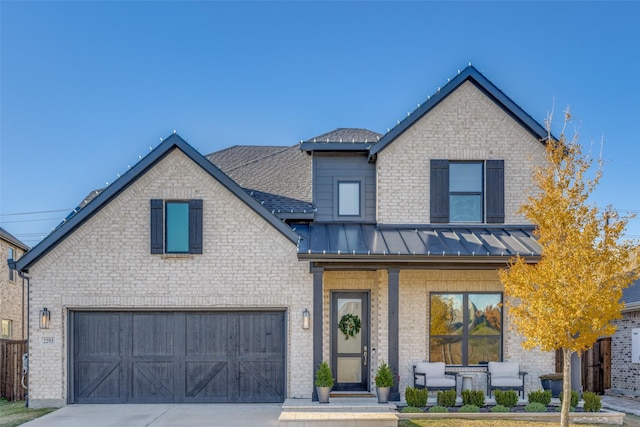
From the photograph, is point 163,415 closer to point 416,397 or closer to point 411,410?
point 411,410

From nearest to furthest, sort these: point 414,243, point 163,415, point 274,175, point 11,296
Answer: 1. point 163,415
2. point 414,243
3. point 274,175
4. point 11,296

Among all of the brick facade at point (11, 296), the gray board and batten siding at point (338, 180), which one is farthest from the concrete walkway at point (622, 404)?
the brick facade at point (11, 296)

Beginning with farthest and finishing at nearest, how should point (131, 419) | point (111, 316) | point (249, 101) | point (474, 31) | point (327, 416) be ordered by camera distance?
point (249, 101) → point (474, 31) → point (111, 316) → point (131, 419) → point (327, 416)

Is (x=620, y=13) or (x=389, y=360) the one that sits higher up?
(x=620, y=13)

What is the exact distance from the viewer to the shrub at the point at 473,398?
37.5 ft

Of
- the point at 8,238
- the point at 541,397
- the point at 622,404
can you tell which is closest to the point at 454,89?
the point at 541,397

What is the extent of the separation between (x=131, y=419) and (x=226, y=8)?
455 inches

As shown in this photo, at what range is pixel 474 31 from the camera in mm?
14156

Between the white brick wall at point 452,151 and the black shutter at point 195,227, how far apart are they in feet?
14.5

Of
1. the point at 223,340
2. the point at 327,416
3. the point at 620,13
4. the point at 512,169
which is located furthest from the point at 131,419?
the point at 620,13

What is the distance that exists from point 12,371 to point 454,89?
13.5 meters

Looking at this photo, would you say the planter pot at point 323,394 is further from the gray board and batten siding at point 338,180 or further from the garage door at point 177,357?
the gray board and batten siding at point 338,180

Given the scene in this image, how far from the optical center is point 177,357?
13000 mm

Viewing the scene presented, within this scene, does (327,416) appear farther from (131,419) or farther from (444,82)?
(444,82)
